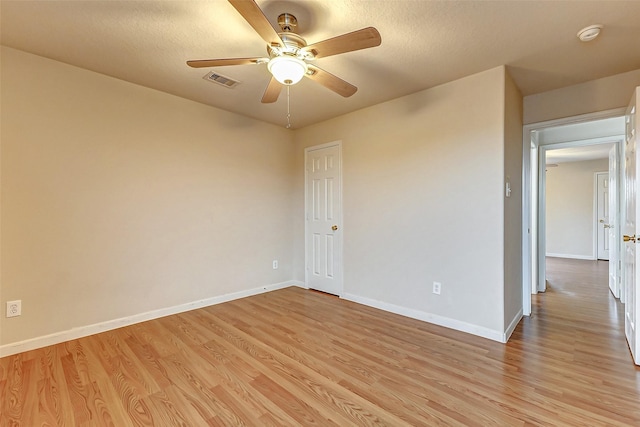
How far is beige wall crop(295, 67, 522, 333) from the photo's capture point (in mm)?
2572

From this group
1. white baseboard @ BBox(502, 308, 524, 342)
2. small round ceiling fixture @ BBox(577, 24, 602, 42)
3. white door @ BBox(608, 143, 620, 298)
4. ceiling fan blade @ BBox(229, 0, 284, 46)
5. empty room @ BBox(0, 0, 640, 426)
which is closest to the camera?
ceiling fan blade @ BBox(229, 0, 284, 46)

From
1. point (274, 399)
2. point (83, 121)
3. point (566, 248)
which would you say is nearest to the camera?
point (274, 399)

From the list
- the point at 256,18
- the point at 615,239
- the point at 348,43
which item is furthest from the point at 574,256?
the point at 256,18

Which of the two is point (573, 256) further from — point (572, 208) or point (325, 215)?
point (325, 215)

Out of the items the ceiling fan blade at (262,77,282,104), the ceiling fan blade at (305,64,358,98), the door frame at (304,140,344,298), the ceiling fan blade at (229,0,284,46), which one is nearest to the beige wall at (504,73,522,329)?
the ceiling fan blade at (305,64,358,98)

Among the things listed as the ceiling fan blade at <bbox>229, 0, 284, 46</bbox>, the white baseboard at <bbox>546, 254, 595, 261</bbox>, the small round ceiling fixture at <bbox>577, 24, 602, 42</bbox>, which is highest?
the small round ceiling fixture at <bbox>577, 24, 602, 42</bbox>

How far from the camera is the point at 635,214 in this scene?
7.03 ft

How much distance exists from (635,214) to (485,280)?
1.14 m

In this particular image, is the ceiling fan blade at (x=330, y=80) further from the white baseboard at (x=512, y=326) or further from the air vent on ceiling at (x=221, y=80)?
the white baseboard at (x=512, y=326)

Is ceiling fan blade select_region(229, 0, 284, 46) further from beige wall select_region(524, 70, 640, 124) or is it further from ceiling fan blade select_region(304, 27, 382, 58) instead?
beige wall select_region(524, 70, 640, 124)

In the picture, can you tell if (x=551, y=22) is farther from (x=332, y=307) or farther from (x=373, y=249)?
(x=332, y=307)

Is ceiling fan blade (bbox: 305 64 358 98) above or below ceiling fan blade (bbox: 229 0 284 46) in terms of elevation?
below

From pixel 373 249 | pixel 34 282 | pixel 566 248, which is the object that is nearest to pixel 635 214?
pixel 373 249

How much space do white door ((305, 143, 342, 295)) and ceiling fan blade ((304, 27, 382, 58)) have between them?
2.12 metres
